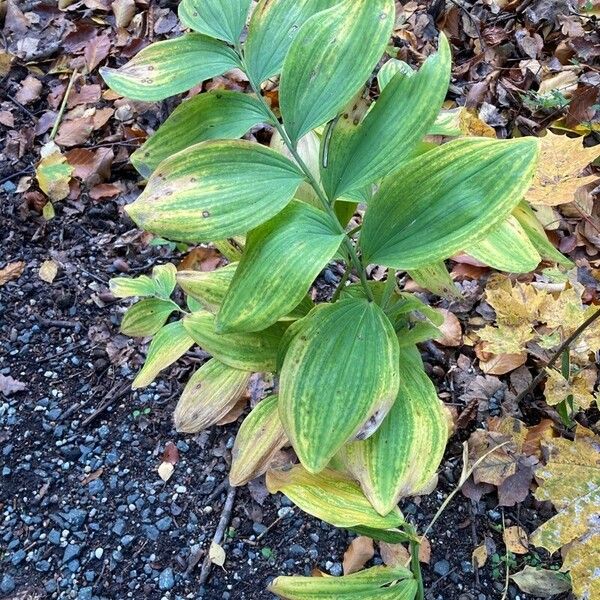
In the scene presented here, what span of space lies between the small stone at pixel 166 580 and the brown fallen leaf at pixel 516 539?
2.16 ft

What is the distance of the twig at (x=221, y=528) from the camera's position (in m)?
1.29

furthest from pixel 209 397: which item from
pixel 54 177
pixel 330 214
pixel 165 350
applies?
pixel 54 177

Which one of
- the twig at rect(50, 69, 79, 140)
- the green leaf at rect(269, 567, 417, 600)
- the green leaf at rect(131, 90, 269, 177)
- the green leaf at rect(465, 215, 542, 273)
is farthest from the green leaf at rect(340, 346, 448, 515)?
the twig at rect(50, 69, 79, 140)

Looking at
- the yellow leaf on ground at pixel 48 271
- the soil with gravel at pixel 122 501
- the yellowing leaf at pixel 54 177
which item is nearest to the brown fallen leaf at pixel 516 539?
the soil with gravel at pixel 122 501

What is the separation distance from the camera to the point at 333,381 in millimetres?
808

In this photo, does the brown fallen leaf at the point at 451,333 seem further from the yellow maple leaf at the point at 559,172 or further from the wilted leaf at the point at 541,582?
the wilted leaf at the point at 541,582

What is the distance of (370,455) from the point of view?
2.97 feet

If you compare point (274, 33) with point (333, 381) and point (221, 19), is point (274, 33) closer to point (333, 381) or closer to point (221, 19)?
point (221, 19)

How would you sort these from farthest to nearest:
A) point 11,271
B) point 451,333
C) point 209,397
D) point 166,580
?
point 11,271 < point 451,333 < point 166,580 < point 209,397

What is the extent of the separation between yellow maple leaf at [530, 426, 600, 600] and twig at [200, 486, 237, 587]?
61 cm

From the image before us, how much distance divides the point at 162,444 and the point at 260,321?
0.84m

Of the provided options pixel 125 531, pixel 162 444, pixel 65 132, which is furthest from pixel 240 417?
pixel 65 132

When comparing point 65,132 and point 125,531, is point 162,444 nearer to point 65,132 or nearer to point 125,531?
point 125,531

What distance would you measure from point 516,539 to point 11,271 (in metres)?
1.45
